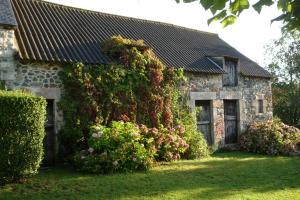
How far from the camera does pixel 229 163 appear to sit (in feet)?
39.6

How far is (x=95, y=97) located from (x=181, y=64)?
4.57m

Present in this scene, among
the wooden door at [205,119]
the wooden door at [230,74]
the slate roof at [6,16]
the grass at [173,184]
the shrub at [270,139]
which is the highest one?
the slate roof at [6,16]

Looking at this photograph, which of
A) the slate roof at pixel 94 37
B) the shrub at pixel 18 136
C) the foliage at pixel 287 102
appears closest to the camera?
the shrub at pixel 18 136

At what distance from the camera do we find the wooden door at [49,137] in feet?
36.1

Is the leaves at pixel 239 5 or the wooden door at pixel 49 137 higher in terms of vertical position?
the leaves at pixel 239 5

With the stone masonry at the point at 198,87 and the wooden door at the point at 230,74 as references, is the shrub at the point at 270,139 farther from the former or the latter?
the wooden door at the point at 230,74

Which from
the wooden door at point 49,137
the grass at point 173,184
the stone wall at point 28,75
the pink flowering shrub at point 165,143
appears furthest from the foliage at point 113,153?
the stone wall at point 28,75

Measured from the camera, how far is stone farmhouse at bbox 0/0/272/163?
10.7 meters

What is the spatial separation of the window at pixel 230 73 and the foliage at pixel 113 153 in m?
7.34

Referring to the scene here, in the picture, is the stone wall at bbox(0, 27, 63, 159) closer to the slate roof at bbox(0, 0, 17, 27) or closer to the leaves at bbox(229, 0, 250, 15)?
the slate roof at bbox(0, 0, 17, 27)

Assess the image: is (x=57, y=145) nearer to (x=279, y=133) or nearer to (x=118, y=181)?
(x=118, y=181)

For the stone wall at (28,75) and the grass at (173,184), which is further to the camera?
the stone wall at (28,75)

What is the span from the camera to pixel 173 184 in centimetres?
867

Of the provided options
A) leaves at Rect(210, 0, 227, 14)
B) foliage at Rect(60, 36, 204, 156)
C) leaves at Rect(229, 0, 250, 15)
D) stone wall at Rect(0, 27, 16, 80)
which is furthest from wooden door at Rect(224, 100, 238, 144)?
leaves at Rect(210, 0, 227, 14)
